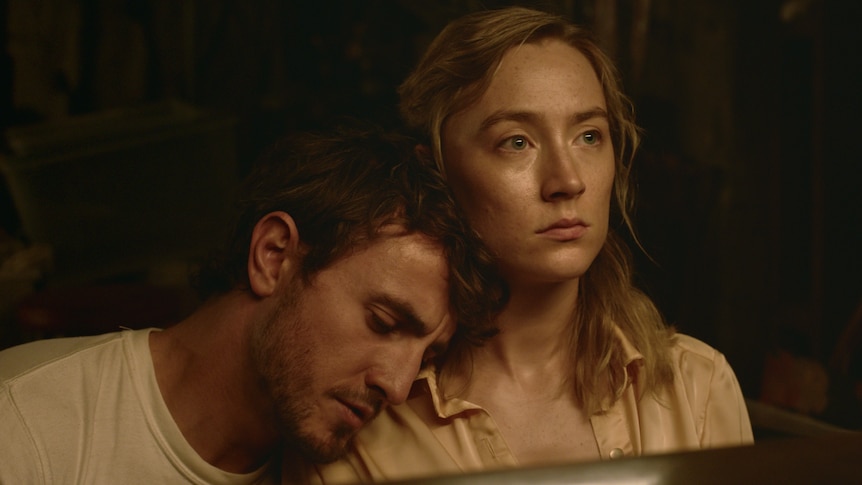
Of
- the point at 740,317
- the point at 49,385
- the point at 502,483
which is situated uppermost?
the point at 502,483

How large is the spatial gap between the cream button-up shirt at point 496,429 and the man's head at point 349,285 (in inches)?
3.7

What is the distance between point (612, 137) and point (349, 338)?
83 cm

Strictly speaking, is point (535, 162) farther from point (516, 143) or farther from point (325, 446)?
point (325, 446)

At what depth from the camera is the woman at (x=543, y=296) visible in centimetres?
184

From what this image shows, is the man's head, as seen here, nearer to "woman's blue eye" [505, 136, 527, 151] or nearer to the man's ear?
the man's ear

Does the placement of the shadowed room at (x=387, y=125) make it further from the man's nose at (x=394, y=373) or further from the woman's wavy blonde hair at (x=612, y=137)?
the man's nose at (x=394, y=373)

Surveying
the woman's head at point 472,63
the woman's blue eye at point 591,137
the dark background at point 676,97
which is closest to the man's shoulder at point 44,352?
the dark background at point 676,97

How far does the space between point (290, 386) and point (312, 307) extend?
0.61 feet

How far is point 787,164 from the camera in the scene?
90.5 inches

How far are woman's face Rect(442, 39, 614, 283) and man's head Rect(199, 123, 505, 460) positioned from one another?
0.07 metres

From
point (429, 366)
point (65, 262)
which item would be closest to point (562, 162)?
point (429, 366)

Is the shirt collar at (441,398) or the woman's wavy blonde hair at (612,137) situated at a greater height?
the woman's wavy blonde hair at (612,137)

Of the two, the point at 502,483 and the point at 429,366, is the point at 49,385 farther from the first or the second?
the point at 502,483

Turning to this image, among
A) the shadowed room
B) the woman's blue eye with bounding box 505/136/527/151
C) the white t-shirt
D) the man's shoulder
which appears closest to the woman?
the woman's blue eye with bounding box 505/136/527/151
